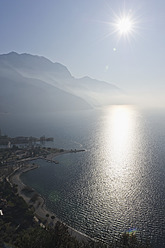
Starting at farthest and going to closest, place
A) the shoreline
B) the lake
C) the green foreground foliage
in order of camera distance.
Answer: the lake, the shoreline, the green foreground foliage

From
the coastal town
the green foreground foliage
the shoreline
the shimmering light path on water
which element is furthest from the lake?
the green foreground foliage

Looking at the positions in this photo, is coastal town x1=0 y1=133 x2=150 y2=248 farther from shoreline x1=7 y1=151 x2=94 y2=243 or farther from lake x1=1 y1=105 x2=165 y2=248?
lake x1=1 y1=105 x2=165 y2=248

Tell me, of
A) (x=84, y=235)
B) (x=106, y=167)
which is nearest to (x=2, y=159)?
(x=106, y=167)

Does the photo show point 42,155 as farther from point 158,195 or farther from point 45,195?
point 158,195

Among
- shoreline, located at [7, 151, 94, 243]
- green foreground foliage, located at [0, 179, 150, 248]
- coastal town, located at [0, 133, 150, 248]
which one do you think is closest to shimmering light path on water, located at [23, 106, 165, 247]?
shoreline, located at [7, 151, 94, 243]

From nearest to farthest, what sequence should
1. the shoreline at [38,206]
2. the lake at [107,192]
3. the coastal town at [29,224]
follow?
the coastal town at [29,224], the shoreline at [38,206], the lake at [107,192]

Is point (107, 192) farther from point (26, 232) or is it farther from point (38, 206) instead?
point (26, 232)

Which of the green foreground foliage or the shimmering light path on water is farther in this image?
the shimmering light path on water

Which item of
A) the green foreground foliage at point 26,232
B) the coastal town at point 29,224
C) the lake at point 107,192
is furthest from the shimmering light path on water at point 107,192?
the green foreground foliage at point 26,232

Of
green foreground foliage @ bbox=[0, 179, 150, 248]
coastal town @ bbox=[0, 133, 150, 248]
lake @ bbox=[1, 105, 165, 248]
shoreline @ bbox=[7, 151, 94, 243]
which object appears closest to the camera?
green foreground foliage @ bbox=[0, 179, 150, 248]

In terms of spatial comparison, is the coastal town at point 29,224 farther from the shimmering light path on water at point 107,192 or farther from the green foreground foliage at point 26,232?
the shimmering light path on water at point 107,192
